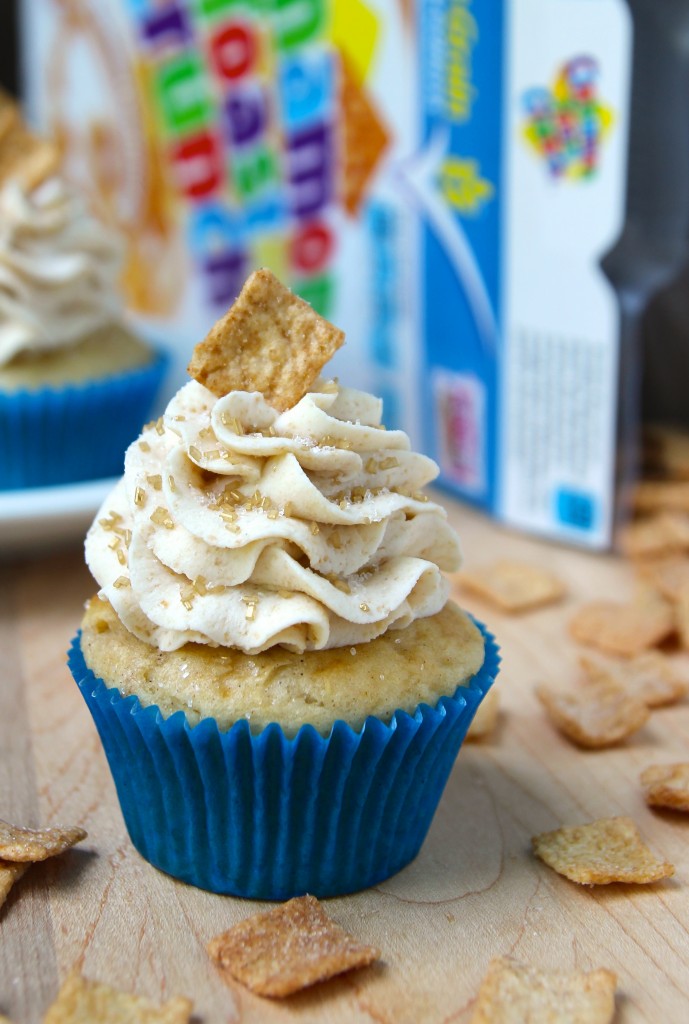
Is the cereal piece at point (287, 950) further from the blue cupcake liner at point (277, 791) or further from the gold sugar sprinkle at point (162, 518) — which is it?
the gold sugar sprinkle at point (162, 518)

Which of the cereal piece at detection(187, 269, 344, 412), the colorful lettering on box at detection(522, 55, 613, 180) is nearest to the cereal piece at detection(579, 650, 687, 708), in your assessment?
the cereal piece at detection(187, 269, 344, 412)

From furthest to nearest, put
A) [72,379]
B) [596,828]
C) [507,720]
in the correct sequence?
[72,379] < [507,720] < [596,828]

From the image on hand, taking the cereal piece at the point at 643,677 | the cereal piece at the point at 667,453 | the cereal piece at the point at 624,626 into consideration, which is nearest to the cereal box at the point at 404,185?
the cereal piece at the point at 667,453

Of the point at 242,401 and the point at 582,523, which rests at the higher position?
the point at 242,401

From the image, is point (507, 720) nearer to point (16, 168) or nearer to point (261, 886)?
point (261, 886)

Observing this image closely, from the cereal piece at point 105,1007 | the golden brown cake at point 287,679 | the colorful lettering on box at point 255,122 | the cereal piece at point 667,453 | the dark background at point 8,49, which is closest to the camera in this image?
the cereal piece at point 105,1007

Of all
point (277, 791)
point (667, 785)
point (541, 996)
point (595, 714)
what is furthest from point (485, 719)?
point (541, 996)

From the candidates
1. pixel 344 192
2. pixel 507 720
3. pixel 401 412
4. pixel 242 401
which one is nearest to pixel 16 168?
pixel 344 192
